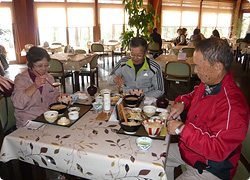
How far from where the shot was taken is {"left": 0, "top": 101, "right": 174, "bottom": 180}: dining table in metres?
1.08

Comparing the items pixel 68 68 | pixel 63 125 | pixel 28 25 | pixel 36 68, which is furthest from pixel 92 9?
pixel 63 125

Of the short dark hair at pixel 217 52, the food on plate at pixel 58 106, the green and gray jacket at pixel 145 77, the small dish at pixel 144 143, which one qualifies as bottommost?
the small dish at pixel 144 143

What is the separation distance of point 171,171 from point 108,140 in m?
0.66

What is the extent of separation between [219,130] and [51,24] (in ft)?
27.6

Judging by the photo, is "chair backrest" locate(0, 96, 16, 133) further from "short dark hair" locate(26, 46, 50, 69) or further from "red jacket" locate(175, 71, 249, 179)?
"red jacket" locate(175, 71, 249, 179)

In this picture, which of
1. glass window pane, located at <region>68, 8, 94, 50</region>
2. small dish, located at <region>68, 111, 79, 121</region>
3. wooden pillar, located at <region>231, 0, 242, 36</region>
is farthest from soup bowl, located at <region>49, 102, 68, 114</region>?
wooden pillar, located at <region>231, 0, 242, 36</region>

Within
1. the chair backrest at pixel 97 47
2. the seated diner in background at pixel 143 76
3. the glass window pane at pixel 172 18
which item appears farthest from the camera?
the glass window pane at pixel 172 18

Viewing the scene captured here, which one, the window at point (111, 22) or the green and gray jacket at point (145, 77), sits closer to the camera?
the green and gray jacket at point (145, 77)

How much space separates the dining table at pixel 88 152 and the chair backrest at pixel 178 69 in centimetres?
258

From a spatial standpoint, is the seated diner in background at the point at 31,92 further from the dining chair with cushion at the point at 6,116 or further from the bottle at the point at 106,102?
the bottle at the point at 106,102

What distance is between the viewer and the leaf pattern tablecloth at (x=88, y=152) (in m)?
1.08

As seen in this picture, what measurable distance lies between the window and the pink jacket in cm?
786

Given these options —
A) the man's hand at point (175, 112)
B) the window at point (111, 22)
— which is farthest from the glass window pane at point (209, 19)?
the man's hand at point (175, 112)

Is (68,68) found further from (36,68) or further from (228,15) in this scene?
(228,15)
